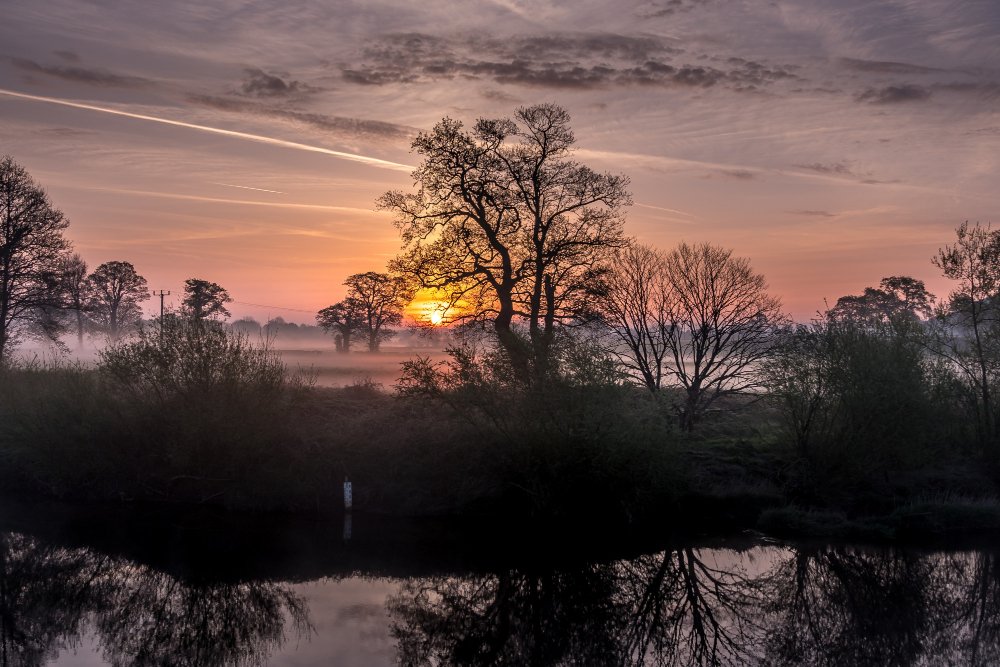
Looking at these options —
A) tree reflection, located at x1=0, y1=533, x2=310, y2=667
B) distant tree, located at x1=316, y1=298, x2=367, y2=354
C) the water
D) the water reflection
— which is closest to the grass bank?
the water

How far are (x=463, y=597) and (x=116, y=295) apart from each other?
6759 centimetres

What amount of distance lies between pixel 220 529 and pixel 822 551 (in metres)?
18.8

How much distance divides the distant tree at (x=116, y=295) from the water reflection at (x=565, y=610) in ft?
184

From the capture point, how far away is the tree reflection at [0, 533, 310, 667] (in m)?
15.3

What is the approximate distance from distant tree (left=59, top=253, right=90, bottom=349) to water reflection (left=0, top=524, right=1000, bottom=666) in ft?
79.2

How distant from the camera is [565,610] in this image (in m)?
17.9

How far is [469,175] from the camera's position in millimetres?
33219

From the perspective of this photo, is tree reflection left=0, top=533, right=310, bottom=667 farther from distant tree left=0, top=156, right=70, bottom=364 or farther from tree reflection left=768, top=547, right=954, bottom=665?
distant tree left=0, top=156, right=70, bottom=364

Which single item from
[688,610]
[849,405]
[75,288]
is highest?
[75,288]

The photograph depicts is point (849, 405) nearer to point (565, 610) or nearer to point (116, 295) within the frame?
point (565, 610)

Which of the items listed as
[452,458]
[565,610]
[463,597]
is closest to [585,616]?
[565,610]

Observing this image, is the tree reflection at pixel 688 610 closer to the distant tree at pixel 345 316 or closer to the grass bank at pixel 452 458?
the grass bank at pixel 452 458

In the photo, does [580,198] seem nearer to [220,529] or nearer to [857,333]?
[857,333]

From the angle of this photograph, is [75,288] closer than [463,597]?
No
